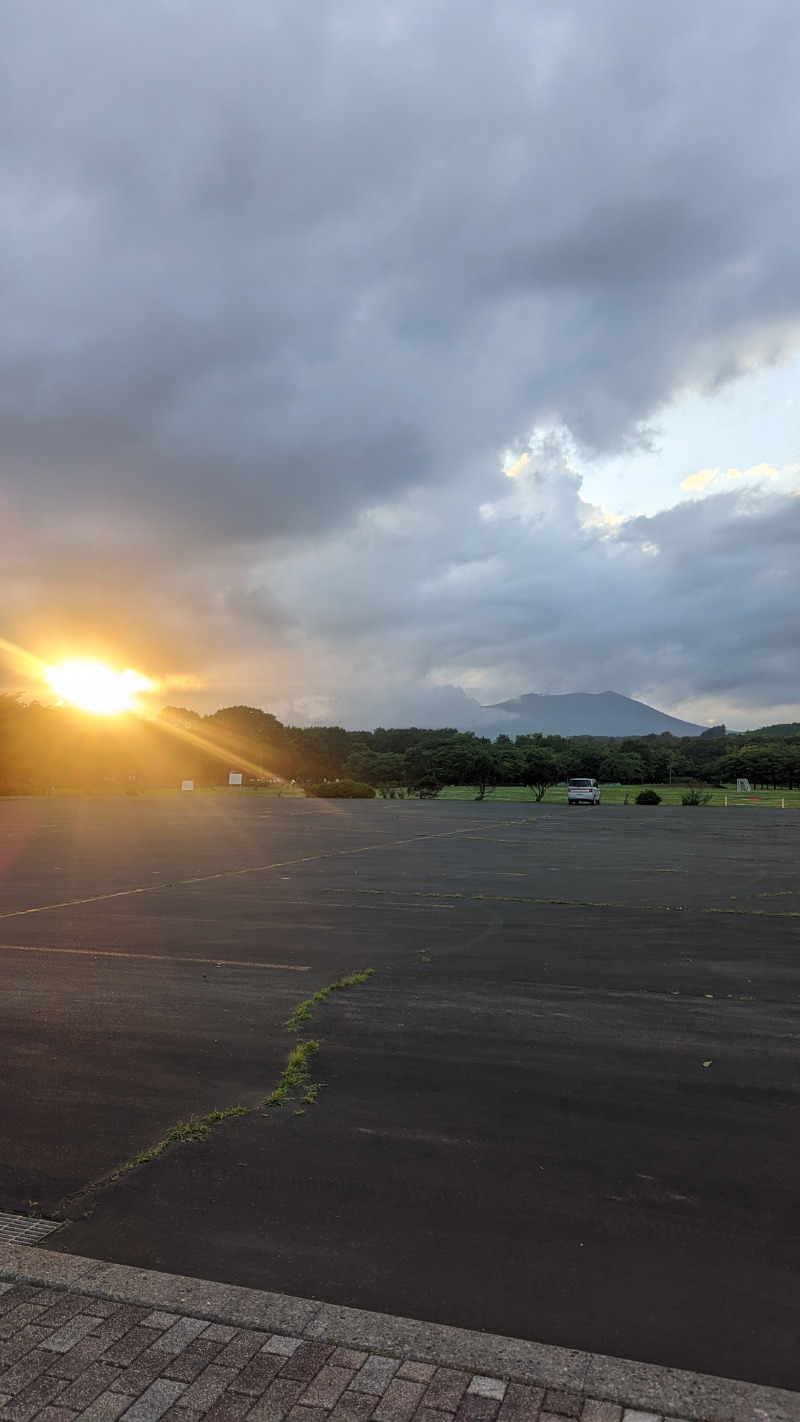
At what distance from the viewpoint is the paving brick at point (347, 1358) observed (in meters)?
2.80

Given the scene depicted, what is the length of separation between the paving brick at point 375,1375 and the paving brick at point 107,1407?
2.38 feet

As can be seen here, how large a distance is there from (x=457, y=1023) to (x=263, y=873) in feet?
37.9

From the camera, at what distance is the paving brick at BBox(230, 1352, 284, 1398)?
2.69 m

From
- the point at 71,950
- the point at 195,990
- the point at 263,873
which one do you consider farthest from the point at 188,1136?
the point at 263,873

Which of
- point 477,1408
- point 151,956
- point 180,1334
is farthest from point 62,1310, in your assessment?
point 151,956

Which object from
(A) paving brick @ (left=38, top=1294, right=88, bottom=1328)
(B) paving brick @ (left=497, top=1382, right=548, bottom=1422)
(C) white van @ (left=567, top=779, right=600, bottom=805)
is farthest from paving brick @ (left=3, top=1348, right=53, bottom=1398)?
(C) white van @ (left=567, top=779, right=600, bottom=805)

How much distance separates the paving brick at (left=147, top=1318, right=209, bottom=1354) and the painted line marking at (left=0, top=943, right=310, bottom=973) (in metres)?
5.86

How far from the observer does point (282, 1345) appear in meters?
2.90

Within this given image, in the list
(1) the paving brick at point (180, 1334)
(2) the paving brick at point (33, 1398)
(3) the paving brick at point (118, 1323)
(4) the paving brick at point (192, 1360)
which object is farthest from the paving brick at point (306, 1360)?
(2) the paving brick at point (33, 1398)

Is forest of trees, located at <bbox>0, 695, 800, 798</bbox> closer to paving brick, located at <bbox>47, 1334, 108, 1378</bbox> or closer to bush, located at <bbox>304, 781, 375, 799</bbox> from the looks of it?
bush, located at <bbox>304, 781, 375, 799</bbox>

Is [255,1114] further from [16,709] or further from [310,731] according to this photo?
[310,731]

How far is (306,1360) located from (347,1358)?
14cm

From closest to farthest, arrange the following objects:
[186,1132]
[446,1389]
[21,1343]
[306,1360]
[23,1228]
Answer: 1. [446,1389]
2. [306,1360]
3. [21,1343]
4. [23,1228]
5. [186,1132]

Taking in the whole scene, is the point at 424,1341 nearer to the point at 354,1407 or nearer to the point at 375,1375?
the point at 375,1375
